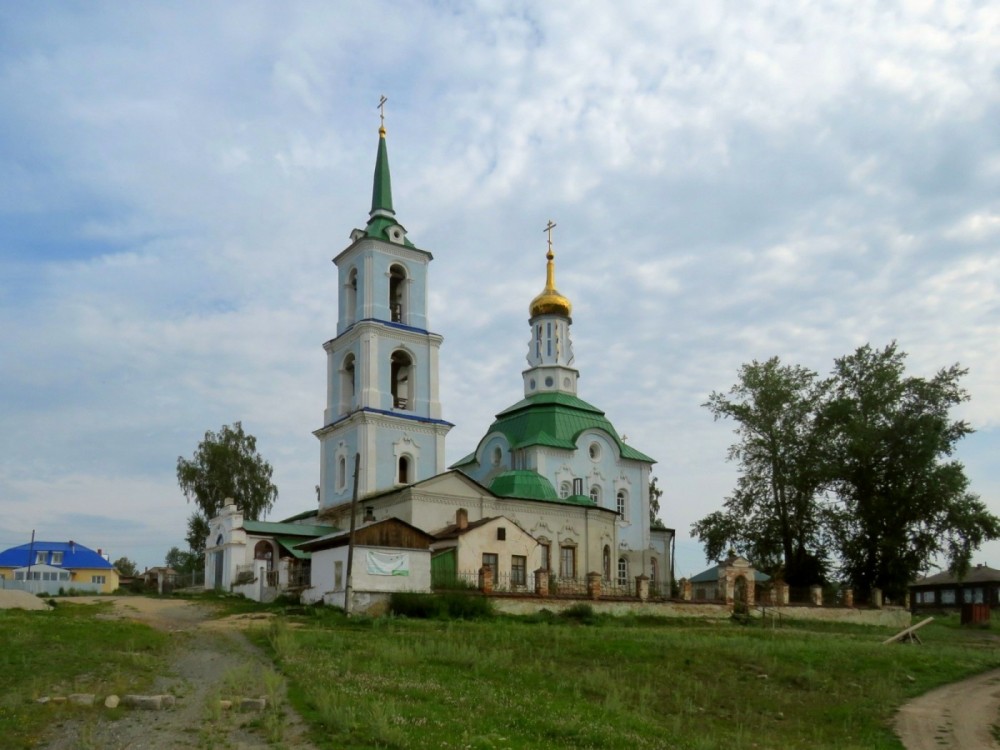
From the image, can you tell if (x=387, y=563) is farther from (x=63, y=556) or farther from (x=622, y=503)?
(x=63, y=556)

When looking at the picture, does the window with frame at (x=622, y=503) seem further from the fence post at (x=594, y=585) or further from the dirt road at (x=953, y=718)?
the dirt road at (x=953, y=718)

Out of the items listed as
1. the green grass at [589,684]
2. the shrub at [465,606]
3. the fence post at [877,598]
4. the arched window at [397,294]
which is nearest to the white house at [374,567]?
the shrub at [465,606]

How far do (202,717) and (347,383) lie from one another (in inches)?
1183

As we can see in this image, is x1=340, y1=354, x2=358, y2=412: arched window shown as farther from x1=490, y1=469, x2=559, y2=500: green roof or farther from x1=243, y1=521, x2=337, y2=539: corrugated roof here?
→ x1=490, y1=469, x2=559, y2=500: green roof

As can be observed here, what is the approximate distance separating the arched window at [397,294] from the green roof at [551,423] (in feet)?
22.1

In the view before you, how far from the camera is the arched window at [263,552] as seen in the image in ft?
120

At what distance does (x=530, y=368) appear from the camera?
1850 inches

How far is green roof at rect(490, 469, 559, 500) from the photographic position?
38.1m

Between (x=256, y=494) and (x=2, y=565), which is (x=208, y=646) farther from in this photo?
(x=2, y=565)

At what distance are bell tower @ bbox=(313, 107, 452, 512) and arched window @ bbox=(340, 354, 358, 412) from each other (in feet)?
0.14

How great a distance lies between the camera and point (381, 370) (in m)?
40.2

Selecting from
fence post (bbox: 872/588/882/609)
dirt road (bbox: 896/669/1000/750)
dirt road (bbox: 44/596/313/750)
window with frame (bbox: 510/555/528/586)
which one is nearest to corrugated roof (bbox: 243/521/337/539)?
window with frame (bbox: 510/555/528/586)

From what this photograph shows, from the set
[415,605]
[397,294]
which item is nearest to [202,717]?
[415,605]

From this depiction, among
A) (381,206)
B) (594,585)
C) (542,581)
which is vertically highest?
(381,206)
